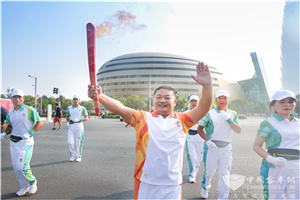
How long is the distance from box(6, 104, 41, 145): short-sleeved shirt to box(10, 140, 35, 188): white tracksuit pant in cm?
14

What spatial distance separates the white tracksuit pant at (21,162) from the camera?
3373mm

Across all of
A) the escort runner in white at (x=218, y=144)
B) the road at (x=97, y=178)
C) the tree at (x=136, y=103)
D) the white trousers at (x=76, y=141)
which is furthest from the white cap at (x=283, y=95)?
the tree at (x=136, y=103)

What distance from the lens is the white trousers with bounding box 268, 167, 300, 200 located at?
2.19m

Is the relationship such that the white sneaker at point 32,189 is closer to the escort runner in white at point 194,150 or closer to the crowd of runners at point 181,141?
the crowd of runners at point 181,141

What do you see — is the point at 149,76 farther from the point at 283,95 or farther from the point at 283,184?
the point at 283,184

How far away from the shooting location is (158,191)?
177 centimetres

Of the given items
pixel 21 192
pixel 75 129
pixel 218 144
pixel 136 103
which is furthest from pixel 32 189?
pixel 136 103

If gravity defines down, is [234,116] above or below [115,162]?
above

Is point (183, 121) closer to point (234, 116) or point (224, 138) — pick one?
point (224, 138)

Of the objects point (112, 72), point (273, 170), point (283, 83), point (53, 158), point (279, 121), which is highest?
point (112, 72)

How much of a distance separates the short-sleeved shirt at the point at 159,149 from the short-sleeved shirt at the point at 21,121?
279 centimetres

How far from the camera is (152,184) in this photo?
1.77 metres

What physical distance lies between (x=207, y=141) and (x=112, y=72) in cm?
8326

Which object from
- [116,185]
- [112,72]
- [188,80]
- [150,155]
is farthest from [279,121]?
[112,72]
